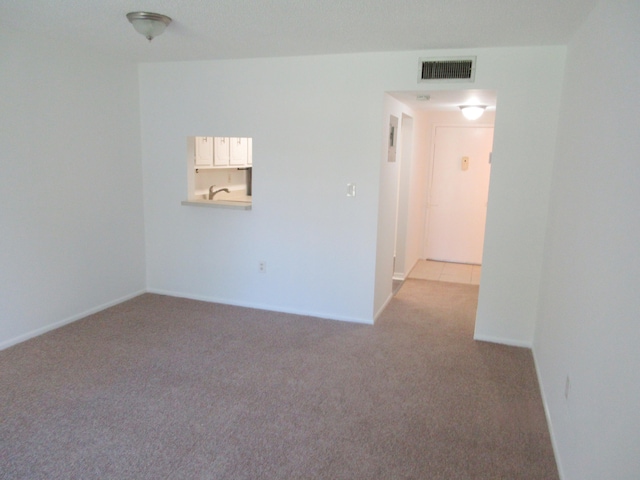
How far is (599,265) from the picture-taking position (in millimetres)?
1859

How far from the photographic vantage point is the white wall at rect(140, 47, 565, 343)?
3.52m

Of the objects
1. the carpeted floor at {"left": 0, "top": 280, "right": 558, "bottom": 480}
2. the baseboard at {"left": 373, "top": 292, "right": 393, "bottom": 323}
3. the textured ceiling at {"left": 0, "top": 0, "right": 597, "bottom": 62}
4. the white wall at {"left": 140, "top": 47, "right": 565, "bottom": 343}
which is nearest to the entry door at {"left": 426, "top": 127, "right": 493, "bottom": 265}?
the baseboard at {"left": 373, "top": 292, "right": 393, "bottom": 323}

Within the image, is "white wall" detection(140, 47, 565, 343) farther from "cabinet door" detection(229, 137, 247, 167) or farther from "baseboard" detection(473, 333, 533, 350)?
"cabinet door" detection(229, 137, 247, 167)

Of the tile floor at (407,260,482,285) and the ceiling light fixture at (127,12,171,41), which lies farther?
the tile floor at (407,260,482,285)

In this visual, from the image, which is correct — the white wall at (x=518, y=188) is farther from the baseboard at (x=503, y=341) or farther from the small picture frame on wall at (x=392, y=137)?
the small picture frame on wall at (x=392, y=137)

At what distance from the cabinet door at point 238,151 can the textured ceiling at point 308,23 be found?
6.20 feet

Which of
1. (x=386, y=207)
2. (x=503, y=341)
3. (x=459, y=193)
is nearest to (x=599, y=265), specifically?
(x=503, y=341)

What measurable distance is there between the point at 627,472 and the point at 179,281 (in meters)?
4.18

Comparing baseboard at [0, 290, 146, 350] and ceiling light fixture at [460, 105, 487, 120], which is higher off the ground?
ceiling light fixture at [460, 105, 487, 120]

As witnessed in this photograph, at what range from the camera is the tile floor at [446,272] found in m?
5.90

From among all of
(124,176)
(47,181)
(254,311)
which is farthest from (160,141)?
(254,311)

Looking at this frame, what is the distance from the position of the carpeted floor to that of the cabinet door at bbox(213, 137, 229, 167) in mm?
1943

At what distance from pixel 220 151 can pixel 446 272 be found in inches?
129

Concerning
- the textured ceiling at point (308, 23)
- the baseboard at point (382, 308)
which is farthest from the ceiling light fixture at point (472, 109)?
the baseboard at point (382, 308)
